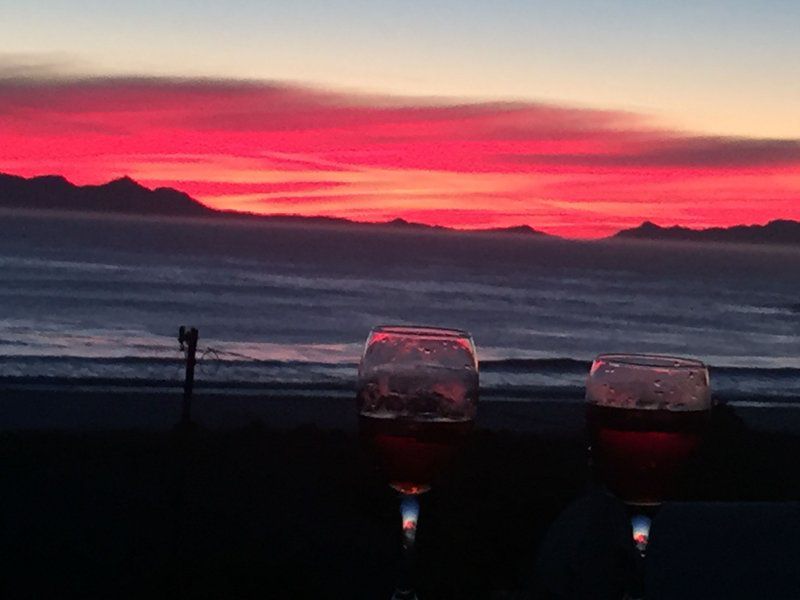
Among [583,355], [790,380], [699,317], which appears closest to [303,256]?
[699,317]

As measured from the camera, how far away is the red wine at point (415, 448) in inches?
59.3

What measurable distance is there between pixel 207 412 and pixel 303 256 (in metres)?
58.3

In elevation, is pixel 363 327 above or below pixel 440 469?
below

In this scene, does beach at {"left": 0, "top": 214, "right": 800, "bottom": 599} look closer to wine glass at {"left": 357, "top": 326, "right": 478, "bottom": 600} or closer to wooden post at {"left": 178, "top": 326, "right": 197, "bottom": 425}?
wine glass at {"left": 357, "top": 326, "right": 478, "bottom": 600}

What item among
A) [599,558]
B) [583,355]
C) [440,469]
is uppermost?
[440,469]

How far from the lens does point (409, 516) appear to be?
144 cm

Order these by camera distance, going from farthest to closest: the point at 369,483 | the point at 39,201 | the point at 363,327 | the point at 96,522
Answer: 1. the point at 39,201
2. the point at 363,327
3. the point at 369,483
4. the point at 96,522

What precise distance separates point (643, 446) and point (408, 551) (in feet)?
1.05

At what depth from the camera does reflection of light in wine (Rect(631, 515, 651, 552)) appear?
1.50 m

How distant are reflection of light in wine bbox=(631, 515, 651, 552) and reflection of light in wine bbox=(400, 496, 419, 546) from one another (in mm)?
264

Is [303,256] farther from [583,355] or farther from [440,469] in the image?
[440,469]

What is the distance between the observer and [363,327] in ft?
138

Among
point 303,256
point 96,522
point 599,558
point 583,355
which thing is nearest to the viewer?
point 599,558

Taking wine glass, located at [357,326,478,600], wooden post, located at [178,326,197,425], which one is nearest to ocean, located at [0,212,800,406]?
wooden post, located at [178,326,197,425]
